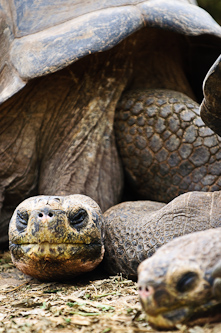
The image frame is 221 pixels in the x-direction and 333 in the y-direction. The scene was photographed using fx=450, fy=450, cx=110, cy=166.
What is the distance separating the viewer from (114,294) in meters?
2.00

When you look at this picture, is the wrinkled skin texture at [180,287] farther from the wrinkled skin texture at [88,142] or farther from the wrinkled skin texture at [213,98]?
the wrinkled skin texture at [88,142]

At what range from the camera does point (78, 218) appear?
221 cm

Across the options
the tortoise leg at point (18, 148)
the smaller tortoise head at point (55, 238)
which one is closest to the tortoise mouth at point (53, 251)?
the smaller tortoise head at point (55, 238)

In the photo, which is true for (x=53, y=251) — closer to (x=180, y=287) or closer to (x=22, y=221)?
(x=22, y=221)

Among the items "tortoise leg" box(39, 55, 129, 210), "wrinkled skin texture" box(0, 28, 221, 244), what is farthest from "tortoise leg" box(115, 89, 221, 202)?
"tortoise leg" box(39, 55, 129, 210)

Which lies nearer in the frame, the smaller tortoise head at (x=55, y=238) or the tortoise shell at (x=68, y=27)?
the smaller tortoise head at (x=55, y=238)

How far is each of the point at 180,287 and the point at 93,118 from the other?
75.0 inches

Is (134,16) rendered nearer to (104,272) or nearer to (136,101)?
(136,101)

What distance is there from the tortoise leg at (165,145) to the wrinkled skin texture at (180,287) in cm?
157

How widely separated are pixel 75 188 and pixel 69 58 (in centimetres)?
84

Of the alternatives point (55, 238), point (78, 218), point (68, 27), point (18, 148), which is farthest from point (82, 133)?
point (55, 238)

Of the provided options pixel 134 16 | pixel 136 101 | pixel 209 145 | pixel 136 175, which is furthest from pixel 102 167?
pixel 134 16

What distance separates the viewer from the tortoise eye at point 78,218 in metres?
2.18

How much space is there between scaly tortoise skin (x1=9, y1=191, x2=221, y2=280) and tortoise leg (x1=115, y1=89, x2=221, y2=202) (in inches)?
27.2
